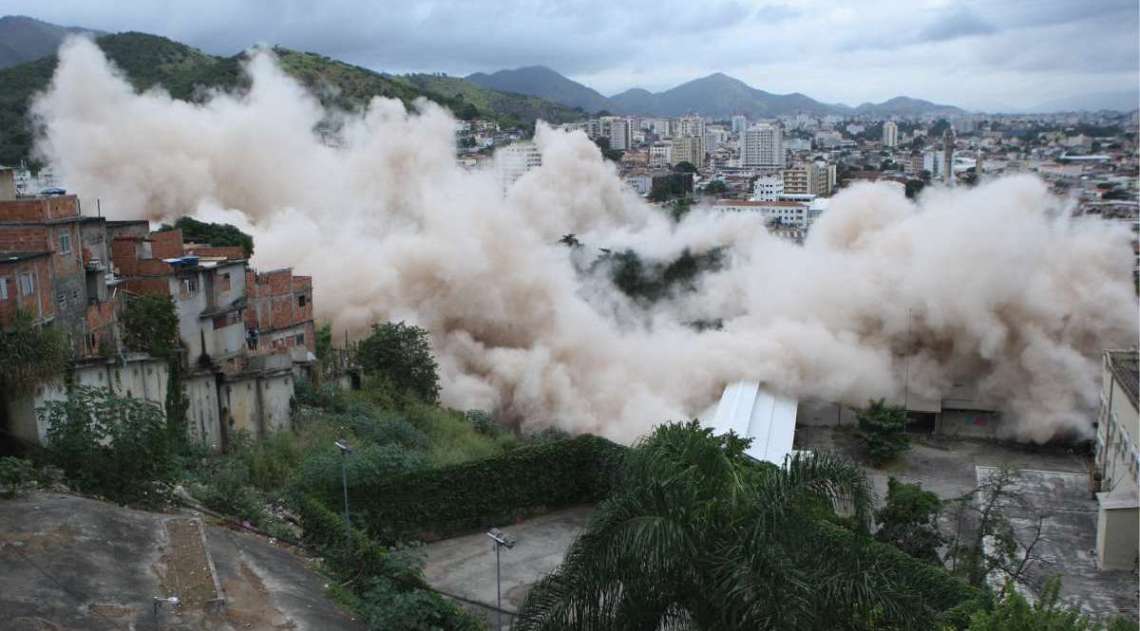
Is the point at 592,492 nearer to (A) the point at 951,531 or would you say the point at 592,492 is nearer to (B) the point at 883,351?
(A) the point at 951,531

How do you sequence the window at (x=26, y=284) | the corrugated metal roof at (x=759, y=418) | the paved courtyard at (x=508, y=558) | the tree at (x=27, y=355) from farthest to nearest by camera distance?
the corrugated metal roof at (x=759, y=418) < the window at (x=26, y=284) < the paved courtyard at (x=508, y=558) < the tree at (x=27, y=355)

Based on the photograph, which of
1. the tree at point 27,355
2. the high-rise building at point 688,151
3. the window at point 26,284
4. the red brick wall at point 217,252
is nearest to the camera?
the tree at point 27,355

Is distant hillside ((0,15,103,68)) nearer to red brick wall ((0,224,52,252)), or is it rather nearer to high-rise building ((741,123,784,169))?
high-rise building ((741,123,784,169))

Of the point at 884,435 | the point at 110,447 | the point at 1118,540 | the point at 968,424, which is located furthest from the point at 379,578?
the point at 968,424

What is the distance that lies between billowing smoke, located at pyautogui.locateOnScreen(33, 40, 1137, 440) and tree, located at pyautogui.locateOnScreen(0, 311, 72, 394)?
1282cm

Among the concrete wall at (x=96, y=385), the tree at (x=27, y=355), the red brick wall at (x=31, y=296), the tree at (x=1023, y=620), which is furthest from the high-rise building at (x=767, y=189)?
the tree at (x=1023, y=620)

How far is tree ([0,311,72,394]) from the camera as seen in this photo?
496 inches

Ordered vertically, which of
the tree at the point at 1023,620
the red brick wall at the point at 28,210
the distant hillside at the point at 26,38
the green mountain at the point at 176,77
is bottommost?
the tree at the point at 1023,620

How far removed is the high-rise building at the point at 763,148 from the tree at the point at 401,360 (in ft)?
405

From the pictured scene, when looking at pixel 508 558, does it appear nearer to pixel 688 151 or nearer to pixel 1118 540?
pixel 1118 540

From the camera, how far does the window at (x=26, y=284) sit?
13.8 meters

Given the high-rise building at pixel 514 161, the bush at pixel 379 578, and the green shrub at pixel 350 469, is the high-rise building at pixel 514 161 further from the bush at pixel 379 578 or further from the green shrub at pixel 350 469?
the bush at pixel 379 578

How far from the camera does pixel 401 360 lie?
2191 cm

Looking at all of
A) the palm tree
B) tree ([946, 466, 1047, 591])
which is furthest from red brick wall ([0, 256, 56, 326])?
tree ([946, 466, 1047, 591])
